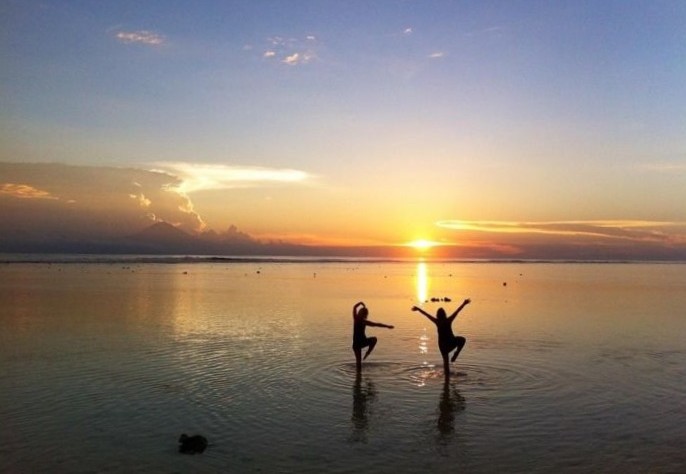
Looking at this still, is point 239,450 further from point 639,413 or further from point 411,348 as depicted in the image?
point 411,348

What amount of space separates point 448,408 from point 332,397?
3.05 metres

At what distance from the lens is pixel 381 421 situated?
12.6m

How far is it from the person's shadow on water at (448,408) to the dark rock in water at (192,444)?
4.74 meters

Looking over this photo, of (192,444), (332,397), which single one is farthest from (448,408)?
(192,444)

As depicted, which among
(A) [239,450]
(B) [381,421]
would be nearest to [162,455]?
(A) [239,450]

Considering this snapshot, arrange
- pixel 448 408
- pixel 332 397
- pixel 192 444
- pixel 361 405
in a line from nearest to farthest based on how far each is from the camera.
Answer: pixel 192 444
pixel 448 408
pixel 361 405
pixel 332 397

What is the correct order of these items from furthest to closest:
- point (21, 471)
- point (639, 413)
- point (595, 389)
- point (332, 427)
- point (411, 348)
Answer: point (411, 348)
point (595, 389)
point (639, 413)
point (332, 427)
point (21, 471)

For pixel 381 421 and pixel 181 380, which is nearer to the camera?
pixel 381 421

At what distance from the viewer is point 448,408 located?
1363cm

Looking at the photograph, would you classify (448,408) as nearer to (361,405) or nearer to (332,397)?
(361,405)

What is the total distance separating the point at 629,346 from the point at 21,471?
21.7 metres

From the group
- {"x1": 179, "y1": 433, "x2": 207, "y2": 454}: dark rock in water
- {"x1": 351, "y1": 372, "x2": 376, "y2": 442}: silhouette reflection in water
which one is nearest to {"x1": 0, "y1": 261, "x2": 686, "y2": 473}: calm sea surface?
{"x1": 351, "y1": 372, "x2": 376, "y2": 442}: silhouette reflection in water

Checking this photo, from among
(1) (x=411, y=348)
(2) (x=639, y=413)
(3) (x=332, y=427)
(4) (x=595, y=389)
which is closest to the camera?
(3) (x=332, y=427)

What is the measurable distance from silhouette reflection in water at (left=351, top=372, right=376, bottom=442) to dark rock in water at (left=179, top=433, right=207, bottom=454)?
297cm
